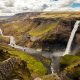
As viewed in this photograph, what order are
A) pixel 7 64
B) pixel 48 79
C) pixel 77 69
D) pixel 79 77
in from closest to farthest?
1. pixel 7 64
2. pixel 48 79
3. pixel 79 77
4. pixel 77 69

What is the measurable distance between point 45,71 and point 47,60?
34.1 m

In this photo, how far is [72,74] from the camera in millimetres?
75312

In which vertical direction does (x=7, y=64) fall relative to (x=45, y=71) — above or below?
above

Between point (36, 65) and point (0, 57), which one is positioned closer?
point (0, 57)

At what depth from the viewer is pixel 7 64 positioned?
3188 cm

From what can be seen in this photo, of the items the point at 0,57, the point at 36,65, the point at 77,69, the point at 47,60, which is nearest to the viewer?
the point at 0,57

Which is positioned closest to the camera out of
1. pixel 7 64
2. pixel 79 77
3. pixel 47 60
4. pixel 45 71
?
pixel 7 64

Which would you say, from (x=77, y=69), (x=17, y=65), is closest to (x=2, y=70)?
(x=17, y=65)

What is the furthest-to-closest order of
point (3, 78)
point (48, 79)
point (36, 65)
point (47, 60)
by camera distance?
1. point (47, 60)
2. point (36, 65)
3. point (48, 79)
4. point (3, 78)

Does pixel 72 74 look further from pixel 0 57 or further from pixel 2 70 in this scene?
pixel 2 70

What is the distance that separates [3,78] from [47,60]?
455 feet

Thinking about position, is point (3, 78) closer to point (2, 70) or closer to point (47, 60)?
point (2, 70)

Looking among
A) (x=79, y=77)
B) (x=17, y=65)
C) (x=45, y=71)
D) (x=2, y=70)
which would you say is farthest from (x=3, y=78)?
(x=45, y=71)

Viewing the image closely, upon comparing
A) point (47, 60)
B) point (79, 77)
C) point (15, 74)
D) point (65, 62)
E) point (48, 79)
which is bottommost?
point (47, 60)
